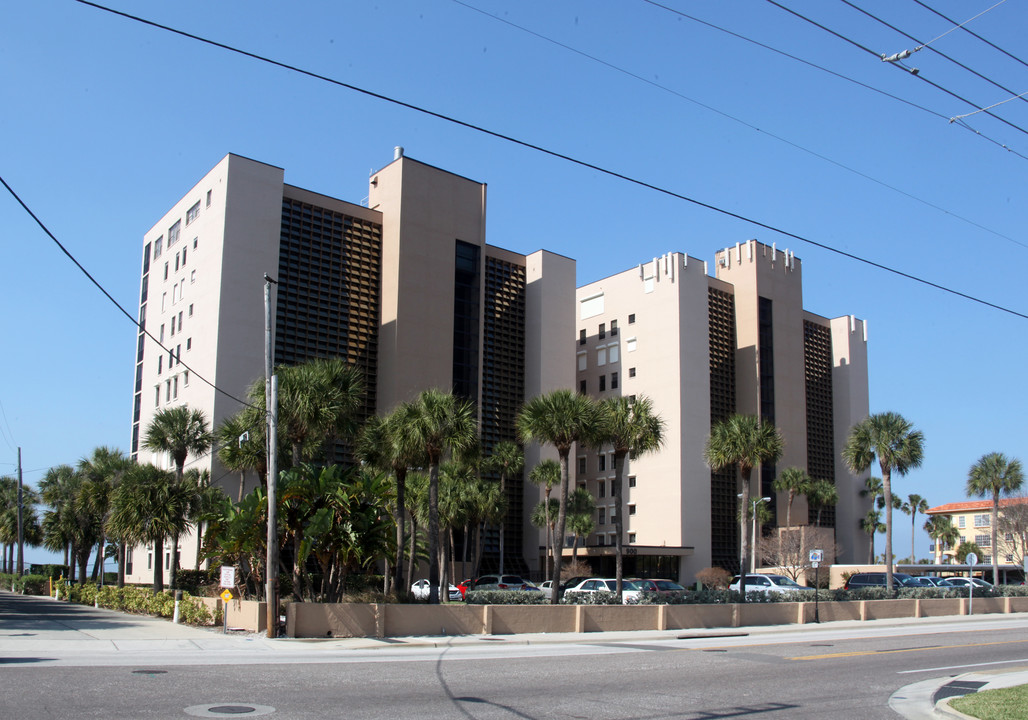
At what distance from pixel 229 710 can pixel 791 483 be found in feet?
233

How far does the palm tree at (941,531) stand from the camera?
11512 centimetres

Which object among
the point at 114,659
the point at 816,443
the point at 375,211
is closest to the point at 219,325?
the point at 375,211

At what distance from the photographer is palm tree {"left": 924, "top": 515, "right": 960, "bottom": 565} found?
378 feet

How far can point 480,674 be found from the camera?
16.8 m

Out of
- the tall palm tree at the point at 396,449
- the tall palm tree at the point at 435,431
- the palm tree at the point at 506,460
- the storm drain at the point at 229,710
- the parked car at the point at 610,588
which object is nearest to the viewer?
the storm drain at the point at 229,710

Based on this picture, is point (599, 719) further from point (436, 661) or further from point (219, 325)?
point (219, 325)

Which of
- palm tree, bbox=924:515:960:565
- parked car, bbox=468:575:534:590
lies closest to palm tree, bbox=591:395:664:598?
parked car, bbox=468:575:534:590

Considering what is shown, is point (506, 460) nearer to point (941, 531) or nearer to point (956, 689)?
point (956, 689)

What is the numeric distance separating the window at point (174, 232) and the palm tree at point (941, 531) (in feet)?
331

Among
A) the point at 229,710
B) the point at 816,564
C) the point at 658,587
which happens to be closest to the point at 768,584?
the point at 658,587

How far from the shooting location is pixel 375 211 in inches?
2463

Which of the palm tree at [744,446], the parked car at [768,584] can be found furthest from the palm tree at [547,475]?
the palm tree at [744,446]

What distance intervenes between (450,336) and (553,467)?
11726 millimetres

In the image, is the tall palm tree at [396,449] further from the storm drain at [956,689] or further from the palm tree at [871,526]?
the palm tree at [871,526]
